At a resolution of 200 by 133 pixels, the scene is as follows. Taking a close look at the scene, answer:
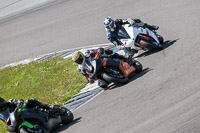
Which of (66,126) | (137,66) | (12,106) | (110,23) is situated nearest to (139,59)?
(137,66)

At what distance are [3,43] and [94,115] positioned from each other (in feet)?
45.7

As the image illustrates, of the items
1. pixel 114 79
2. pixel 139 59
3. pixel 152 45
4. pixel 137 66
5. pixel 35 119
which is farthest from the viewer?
pixel 139 59

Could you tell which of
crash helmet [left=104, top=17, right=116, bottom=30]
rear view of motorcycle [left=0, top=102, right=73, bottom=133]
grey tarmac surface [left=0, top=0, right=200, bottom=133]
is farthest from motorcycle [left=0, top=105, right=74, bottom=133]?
crash helmet [left=104, top=17, right=116, bottom=30]

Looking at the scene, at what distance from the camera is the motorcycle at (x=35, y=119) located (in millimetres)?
11672

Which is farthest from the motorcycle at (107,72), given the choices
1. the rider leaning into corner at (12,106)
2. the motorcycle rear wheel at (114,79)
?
the rider leaning into corner at (12,106)

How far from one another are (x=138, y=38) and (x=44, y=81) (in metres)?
4.81

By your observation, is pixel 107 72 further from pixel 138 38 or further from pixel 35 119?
pixel 35 119

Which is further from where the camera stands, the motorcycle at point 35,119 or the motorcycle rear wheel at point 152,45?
the motorcycle rear wheel at point 152,45

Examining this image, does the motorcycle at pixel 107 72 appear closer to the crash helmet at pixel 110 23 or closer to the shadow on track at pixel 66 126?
the shadow on track at pixel 66 126

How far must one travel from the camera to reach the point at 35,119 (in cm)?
1213

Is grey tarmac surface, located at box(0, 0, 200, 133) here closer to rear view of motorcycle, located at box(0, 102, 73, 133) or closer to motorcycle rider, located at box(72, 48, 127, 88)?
rear view of motorcycle, located at box(0, 102, 73, 133)

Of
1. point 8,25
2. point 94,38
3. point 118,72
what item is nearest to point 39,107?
point 118,72

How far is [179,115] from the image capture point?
1052cm

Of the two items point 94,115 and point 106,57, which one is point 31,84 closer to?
point 106,57
